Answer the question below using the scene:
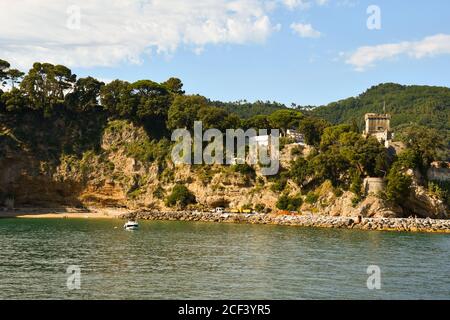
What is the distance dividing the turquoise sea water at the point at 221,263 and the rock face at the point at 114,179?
23954mm

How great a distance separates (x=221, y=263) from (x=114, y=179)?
5883 centimetres

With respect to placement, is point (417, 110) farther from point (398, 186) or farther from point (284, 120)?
point (398, 186)

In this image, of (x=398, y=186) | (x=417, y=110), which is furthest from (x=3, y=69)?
(x=417, y=110)

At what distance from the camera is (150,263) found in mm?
42344

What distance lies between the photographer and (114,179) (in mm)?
98750

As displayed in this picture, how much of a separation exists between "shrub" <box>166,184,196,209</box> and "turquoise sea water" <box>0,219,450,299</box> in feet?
80.2

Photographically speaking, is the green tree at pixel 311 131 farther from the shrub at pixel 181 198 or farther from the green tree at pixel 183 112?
the shrub at pixel 181 198

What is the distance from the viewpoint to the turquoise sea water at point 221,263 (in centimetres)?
3288

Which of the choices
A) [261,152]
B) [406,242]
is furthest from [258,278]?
[261,152]

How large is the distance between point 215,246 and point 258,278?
15529 millimetres

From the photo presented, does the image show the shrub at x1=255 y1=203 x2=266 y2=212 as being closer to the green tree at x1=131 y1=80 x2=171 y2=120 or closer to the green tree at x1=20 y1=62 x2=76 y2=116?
the green tree at x1=131 y1=80 x2=171 y2=120

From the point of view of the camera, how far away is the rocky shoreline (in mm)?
72125

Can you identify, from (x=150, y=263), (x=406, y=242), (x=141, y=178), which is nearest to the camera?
(x=150, y=263)
